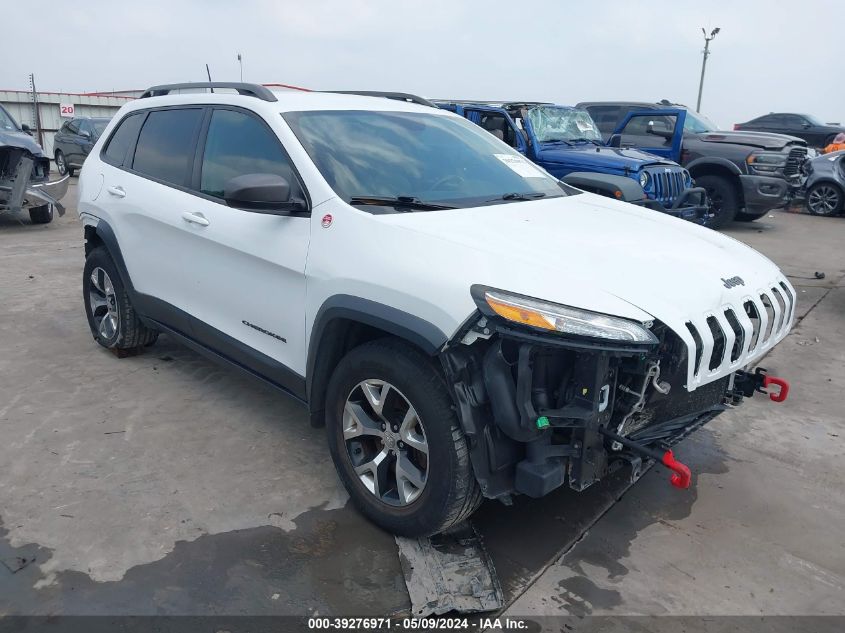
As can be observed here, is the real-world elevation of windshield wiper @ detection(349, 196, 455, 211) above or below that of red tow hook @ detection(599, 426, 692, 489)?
above

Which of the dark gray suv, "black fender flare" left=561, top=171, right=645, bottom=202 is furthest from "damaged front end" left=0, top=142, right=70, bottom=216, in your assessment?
"black fender flare" left=561, top=171, right=645, bottom=202

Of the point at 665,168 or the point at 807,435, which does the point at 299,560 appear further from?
the point at 665,168

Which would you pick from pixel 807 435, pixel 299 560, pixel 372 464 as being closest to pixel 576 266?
pixel 372 464

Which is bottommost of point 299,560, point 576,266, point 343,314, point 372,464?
point 299,560

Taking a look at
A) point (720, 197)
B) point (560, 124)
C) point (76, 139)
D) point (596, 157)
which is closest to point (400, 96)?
point (596, 157)

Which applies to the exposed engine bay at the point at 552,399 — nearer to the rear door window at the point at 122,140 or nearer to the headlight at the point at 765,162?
the rear door window at the point at 122,140

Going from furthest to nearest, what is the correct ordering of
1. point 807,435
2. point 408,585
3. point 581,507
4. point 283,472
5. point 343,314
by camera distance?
point 807,435 < point 283,472 < point 581,507 < point 343,314 < point 408,585

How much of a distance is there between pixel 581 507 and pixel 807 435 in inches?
→ 68.7

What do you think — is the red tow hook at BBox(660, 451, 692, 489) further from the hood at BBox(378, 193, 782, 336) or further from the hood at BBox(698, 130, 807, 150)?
the hood at BBox(698, 130, 807, 150)

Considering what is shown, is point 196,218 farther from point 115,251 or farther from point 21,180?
point 21,180

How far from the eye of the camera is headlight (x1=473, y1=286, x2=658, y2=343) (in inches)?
89.9

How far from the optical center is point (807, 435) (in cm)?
406

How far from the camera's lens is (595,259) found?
2684 millimetres

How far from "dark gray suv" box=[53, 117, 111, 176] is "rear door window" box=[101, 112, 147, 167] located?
14286mm
